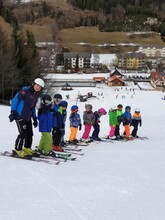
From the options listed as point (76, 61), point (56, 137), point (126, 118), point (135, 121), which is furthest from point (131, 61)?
point (56, 137)

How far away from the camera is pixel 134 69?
368 feet

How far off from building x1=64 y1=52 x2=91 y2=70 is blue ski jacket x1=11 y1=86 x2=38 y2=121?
98214 mm

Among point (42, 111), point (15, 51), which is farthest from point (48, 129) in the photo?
point (15, 51)

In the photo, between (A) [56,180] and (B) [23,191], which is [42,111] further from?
(B) [23,191]

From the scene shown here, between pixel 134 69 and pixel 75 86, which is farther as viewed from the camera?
pixel 134 69

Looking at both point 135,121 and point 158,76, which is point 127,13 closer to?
point 158,76

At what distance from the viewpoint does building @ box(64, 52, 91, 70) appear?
4203 inches

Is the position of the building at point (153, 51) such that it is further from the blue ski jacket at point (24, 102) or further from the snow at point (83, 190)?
the blue ski jacket at point (24, 102)

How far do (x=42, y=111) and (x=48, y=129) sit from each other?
38 cm

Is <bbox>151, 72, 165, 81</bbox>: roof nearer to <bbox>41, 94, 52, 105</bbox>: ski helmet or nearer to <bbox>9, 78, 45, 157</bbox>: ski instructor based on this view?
<bbox>41, 94, 52, 105</bbox>: ski helmet

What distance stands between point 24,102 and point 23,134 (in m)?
0.61

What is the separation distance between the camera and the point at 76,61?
10700cm

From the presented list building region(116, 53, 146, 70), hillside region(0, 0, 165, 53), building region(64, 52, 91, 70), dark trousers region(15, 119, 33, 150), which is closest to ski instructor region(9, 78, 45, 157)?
dark trousers region(15, 119, 33, 150)

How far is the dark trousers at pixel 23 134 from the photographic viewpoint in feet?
21.1
